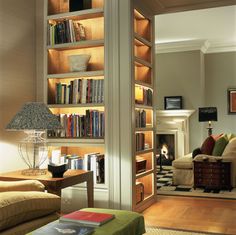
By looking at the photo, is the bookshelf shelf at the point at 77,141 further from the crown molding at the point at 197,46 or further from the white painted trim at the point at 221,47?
the white painted trim at the point at 221,47

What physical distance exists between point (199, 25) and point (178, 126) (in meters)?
2.44

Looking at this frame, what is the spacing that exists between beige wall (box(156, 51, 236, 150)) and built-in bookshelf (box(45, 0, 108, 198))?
15.5ft

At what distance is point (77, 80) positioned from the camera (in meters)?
4.23

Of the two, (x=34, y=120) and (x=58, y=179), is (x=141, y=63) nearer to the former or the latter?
(x=34, y=120)

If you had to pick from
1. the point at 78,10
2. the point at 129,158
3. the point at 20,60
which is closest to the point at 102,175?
the point at 129,158

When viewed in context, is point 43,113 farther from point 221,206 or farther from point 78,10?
point 221,206

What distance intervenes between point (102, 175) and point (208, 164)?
2.01m

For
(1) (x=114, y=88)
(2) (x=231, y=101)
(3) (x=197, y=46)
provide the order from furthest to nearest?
(2) (x=231, y=101)
(3) (x=197, y=46)
(1) (x=114, y=88)

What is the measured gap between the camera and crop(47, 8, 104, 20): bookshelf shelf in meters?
4.14

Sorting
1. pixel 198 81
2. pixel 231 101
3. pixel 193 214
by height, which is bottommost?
pixel 193 214

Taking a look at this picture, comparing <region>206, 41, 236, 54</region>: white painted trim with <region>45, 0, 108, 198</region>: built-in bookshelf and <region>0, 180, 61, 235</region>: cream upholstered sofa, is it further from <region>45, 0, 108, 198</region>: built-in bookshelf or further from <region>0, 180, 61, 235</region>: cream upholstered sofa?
<region>0, 180, 61, 235</region>: cream upholstered sofa

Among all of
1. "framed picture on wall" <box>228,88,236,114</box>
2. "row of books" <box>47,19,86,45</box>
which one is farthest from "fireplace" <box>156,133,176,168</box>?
"row of books" <box>47,19,86,45</box>

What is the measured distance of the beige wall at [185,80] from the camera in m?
8.68

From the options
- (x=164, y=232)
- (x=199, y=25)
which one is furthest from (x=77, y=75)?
(x=199, y=25)
